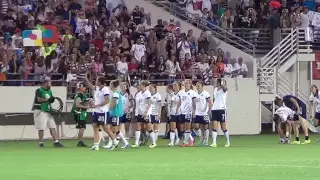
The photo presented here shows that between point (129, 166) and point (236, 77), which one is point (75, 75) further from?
point (129, 166)

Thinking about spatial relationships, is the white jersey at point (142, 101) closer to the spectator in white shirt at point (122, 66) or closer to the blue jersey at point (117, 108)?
the blue jersey at point (117, 108)

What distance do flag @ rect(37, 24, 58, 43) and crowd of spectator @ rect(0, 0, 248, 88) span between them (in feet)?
1.00

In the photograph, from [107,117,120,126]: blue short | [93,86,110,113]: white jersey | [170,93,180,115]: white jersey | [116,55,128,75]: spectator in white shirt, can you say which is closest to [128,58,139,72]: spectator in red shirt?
[116,55,128,75]: spectator in white shirt

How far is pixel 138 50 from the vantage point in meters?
36.6

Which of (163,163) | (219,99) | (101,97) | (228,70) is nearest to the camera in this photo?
Answer: (163,163)

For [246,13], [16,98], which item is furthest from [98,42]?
[246,13]

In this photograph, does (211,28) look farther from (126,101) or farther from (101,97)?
(101,97)

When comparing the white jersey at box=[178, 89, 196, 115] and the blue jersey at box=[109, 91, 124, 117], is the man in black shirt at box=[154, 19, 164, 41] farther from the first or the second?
the blue jersey at box=[109, 91, 124, 117]

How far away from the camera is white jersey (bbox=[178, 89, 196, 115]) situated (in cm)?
2970

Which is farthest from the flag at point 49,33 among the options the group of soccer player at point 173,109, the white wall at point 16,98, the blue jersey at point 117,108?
the blue jersey at point 117,108

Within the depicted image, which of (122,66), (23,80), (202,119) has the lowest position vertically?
(202,119)

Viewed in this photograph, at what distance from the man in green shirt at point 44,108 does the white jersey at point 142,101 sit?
2.74 metres

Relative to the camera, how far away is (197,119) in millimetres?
29859

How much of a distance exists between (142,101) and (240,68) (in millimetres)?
10493
